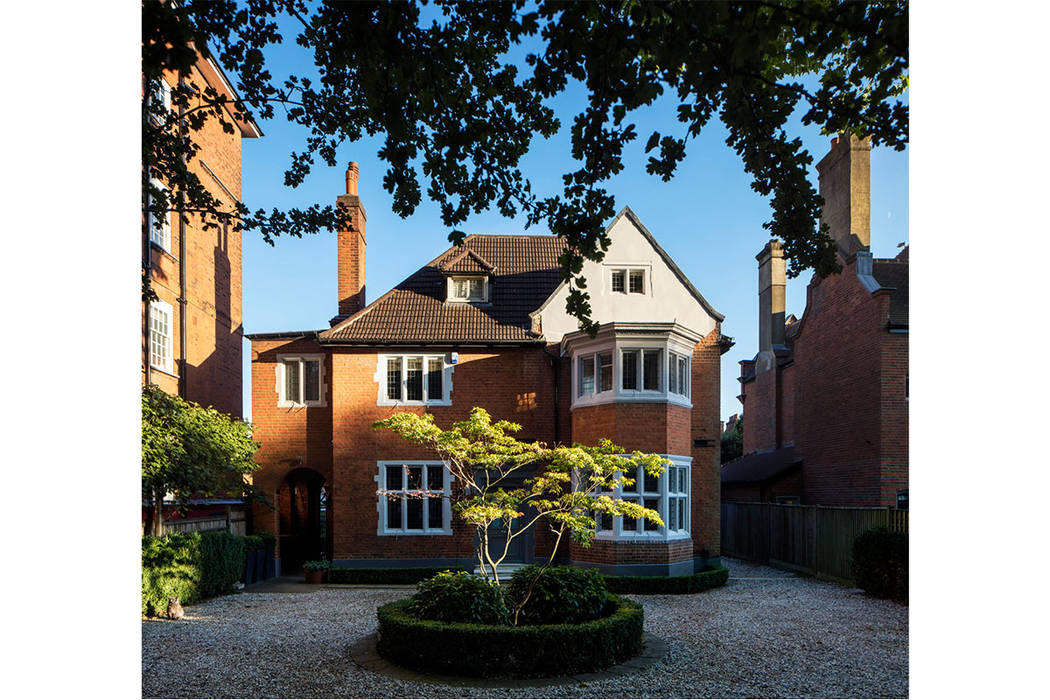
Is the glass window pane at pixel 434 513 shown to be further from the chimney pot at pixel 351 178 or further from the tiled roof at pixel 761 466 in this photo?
the tiled roof at pixel 761 466

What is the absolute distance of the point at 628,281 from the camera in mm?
16703

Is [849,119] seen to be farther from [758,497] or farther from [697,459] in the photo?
[758,497]

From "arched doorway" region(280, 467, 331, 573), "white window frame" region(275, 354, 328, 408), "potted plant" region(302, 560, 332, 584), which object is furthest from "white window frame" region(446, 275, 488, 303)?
"potted plant" region(302, 560, 332, 584)

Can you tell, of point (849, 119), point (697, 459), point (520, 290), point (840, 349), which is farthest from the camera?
point (840, 349)

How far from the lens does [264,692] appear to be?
694 centimetres

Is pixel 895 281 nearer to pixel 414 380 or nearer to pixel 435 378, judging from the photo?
pixel 435 378

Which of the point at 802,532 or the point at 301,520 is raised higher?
the point at 802,532

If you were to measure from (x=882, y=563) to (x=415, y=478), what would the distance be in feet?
33.5

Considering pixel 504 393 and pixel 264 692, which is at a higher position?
pixel 504 393

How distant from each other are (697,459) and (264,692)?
462 inches

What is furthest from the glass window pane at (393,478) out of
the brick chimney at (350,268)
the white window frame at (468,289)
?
the brick chimney at (350,268)

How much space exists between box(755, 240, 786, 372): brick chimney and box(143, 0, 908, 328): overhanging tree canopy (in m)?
17.0

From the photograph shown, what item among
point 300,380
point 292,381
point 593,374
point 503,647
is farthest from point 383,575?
point 503,647
